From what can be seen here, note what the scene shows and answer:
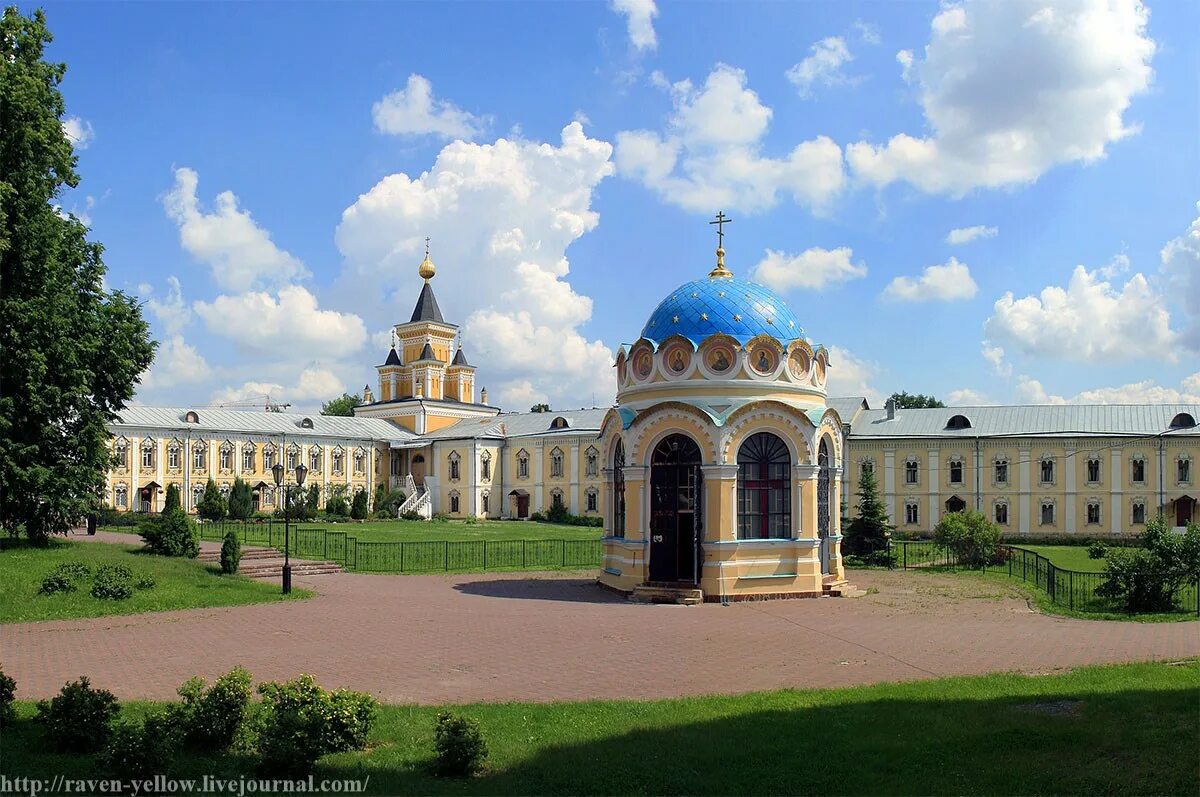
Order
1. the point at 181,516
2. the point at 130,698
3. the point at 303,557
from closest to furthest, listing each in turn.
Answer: the point at 130,698 < the point at 181,516 < the point at 303,557

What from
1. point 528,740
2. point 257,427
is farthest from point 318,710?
point 257,427

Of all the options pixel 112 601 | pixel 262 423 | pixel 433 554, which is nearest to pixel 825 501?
pixel 433 554

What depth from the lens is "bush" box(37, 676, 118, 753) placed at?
8516mm

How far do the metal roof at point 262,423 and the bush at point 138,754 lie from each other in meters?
50.9

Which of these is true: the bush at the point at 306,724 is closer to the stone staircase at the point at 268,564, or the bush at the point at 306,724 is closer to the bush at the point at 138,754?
the bush at the point at 138,754

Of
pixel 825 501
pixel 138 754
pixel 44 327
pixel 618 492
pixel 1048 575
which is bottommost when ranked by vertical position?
pixel 1048 575

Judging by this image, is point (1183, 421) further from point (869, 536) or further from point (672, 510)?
point (672, 510)

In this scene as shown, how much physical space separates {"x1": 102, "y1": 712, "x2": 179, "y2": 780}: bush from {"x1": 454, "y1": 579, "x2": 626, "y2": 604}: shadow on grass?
14.4m

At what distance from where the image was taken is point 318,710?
8445 millimetres

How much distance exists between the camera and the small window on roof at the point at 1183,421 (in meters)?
48.0

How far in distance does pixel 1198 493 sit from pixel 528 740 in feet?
159

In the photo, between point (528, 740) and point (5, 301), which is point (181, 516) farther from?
point (528, 740)

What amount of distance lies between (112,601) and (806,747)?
1594cm

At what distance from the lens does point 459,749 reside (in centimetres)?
799
